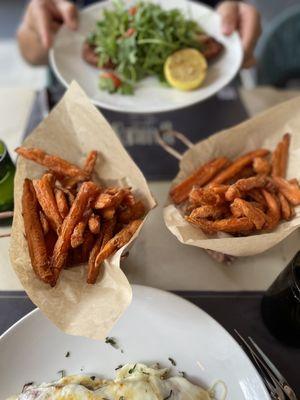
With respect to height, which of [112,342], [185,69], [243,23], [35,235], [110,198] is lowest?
[112,342]

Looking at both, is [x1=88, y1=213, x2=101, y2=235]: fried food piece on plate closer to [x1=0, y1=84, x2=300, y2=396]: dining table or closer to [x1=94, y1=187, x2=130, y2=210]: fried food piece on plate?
[x1=94, y1=187, x2=130, y2=210]: fried food piece on plate

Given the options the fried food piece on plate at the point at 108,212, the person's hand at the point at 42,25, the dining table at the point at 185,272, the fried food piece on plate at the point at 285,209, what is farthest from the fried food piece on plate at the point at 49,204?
the person's hand at the point at 42,25

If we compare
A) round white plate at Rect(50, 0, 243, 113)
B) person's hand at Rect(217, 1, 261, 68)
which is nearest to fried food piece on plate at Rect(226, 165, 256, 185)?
round white plate at Rect(50, 0, 243, 113)

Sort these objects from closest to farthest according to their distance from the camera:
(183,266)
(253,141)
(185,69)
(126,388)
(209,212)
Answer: (126,388), (209,212), (183,266), (253,141), (185,69)

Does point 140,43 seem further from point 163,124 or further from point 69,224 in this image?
point 69,224

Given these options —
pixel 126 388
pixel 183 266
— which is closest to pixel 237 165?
pixel 183 266

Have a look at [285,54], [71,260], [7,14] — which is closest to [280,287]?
[71,260]

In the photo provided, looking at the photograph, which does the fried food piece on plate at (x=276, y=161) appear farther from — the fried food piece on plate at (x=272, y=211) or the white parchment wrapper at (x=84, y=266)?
the white parchment wrapper at (x=84, y=266)
